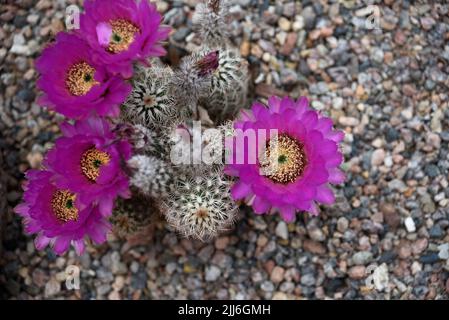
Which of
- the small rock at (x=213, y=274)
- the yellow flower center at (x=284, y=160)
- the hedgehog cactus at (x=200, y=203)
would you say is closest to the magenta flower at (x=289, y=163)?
the yellow flower center at (x=284, y=160)

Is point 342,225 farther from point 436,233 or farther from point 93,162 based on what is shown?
point 93,162

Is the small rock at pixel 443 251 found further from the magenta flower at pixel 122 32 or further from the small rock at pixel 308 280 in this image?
the magenta flower at pixel 122 32

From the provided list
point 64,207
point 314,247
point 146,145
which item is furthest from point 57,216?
point 314,247

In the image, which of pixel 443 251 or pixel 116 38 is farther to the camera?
pixel 443 251

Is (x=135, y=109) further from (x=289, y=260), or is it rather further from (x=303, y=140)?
(x=289, y=260)

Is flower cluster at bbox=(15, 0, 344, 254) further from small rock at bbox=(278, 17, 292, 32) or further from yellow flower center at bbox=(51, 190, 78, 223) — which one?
small rock at bbox=(278, 17, 292, 32)
